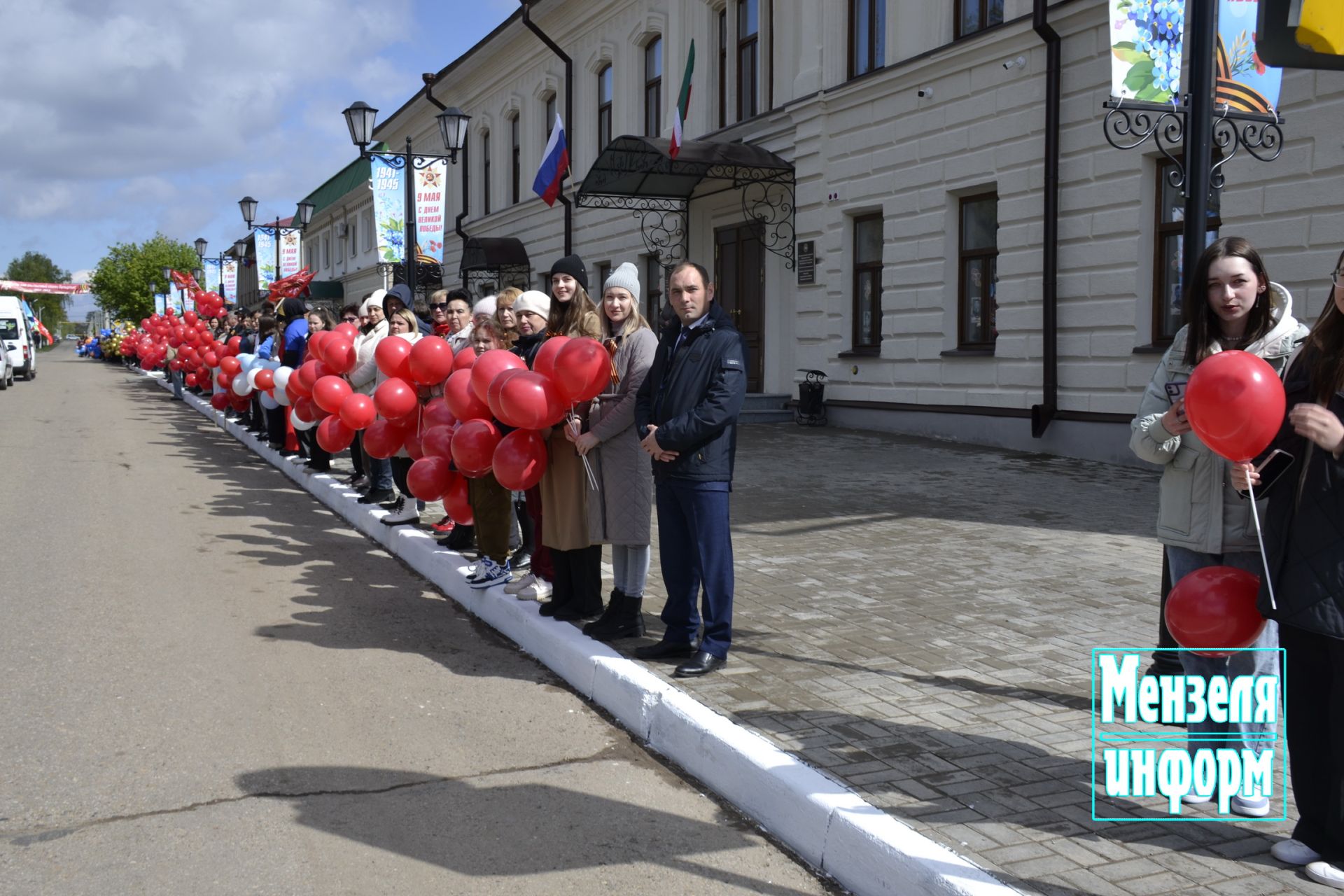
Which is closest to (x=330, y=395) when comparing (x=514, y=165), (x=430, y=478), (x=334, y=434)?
(x=334, y=434)

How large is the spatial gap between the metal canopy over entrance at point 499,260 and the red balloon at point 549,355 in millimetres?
22057

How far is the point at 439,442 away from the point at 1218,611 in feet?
15.9

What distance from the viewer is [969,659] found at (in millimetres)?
5258

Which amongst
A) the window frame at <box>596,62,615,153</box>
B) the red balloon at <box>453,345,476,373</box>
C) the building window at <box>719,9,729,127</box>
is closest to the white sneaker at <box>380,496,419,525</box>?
the red balloon at <box>453,345,476,373</box>

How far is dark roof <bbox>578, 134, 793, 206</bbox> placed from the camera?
58.8 feet

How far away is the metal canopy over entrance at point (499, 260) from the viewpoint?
2834 centimetres

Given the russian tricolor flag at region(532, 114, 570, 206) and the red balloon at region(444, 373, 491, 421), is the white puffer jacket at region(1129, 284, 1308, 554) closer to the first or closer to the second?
the red balloon at region(444, 373, 491, 421)

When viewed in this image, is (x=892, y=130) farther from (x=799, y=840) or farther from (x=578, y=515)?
(x=799, y=840)

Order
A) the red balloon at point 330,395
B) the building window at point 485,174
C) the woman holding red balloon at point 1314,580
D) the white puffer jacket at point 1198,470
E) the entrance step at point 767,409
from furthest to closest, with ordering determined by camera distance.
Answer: the building window at point 485,174
the entrance step at point 767,409
the red balloon at point 330,395
the white puffer jacket at point 1198,470
the woman holding red balloon at point 1314,580

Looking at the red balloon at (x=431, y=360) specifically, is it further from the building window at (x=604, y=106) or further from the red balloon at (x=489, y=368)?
the building window at (x=604, y=106)

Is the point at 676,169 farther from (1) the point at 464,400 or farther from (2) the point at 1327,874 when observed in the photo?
(2) the point at 1327,874

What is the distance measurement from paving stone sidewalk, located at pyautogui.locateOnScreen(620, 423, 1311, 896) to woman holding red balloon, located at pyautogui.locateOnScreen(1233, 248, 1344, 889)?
0.17 meters

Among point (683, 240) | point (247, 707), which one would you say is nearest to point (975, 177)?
point (683, 240)

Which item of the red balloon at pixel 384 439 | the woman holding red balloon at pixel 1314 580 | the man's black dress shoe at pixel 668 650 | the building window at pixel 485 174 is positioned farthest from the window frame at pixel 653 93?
the woman holding red balloon at pixel 1314 580
